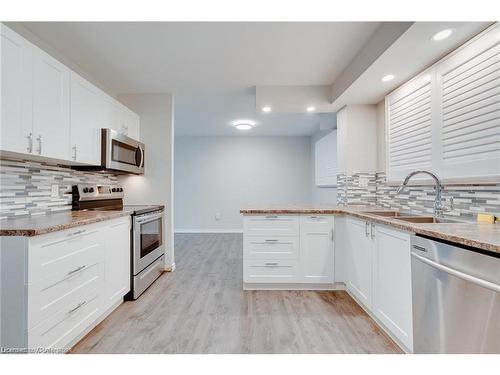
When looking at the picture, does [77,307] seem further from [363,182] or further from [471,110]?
[363,182]

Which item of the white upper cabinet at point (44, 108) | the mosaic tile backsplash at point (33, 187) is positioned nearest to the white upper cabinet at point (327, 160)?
the white upper cabinet at point (44, 108)

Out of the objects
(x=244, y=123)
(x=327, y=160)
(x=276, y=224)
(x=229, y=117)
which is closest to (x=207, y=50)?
(x=276, y=224)

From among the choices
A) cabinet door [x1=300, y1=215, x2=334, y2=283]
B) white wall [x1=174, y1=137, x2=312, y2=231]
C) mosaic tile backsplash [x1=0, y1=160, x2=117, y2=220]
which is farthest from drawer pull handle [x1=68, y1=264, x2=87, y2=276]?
white wall [x1=174, y1=137, x2=312, y2=231]

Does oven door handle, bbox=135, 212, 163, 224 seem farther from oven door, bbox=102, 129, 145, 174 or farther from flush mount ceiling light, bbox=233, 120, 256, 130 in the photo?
→ flush mount ceiling light, bbox=233, 120, 256, 130

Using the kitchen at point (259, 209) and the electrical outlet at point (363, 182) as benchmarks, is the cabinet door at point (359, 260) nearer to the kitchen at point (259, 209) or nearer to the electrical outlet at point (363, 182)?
the kitchen at point (259, 209)

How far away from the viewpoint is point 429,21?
1.55 metres

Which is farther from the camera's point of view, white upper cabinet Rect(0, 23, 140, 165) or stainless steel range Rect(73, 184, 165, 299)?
stainless steel range Rect(73, 184, 165, 299)

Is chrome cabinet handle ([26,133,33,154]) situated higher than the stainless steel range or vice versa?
chrome cabinet handle ([26,133,33,154])

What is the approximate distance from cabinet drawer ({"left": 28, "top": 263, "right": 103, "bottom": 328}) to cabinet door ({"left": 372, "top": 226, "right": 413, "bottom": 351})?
6.97 feet

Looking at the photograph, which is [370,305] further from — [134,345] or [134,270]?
[134,270]

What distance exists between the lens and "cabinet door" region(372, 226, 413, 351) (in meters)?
1.63

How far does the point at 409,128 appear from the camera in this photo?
2.49 meters

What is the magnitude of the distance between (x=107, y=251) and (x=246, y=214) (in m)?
1.30

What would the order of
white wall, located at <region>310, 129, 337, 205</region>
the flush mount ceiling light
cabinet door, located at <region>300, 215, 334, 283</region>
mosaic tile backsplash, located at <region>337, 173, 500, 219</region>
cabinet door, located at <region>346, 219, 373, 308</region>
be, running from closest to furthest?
mosaic tile backsplash, located at <region>337, 173, 500, 219</region>, cabinet door, located at <region>346, 219, 373, 308</region>, cabinet door, located at <region>300, 215, 334, 283</region>, the flush mount ceiling light, white wall, located at <region>310, 129, 337, 205</region>
